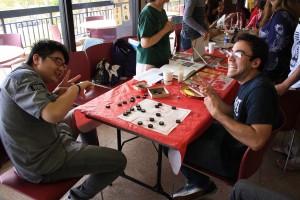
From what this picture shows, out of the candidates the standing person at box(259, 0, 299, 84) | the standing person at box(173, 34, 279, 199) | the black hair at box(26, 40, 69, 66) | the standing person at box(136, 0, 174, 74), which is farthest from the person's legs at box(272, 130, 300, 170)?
the black hair at box(26, 40, 69, 66)

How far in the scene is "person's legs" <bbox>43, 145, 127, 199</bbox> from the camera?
4.56ft

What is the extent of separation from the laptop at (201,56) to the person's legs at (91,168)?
136 cm

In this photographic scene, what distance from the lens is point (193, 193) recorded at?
180cm

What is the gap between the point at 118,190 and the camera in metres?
1.99

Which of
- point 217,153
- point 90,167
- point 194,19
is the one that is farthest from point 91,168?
point 194,19

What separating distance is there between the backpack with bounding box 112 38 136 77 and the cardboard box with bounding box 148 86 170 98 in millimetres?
1196

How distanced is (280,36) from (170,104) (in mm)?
1291

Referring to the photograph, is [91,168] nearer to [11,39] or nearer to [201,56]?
[201,56]

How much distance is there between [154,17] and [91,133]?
3.69 ft

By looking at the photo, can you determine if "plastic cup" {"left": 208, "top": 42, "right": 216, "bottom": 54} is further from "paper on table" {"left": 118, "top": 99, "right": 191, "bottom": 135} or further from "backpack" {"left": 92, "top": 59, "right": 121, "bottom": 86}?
"paper on table" {"left": 118, "top": 99, "right": 191, "bottom": 135}

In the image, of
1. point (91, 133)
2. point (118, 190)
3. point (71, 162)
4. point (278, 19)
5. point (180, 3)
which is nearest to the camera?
point (71, 162)

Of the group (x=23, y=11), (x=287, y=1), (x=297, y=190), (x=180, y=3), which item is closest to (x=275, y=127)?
(x=297, y=190)

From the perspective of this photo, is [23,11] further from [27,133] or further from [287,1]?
[287,1]

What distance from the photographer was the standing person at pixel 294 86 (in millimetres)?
1972
